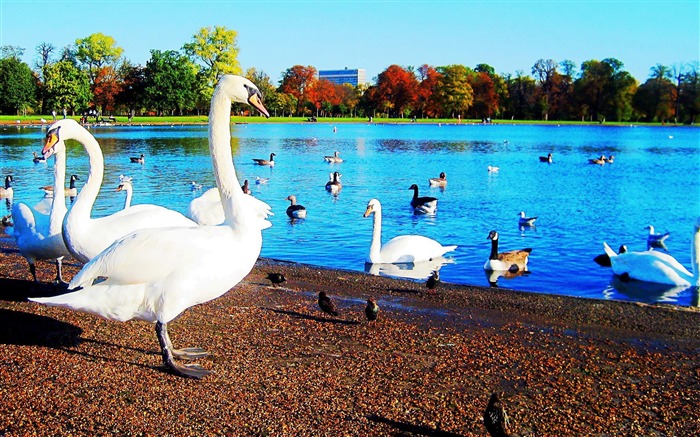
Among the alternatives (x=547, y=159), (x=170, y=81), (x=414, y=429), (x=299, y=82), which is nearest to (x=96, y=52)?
(x=170, y=81)

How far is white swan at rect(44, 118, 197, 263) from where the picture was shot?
614 cm

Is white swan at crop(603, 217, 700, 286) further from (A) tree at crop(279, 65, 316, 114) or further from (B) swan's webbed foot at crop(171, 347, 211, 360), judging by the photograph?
(A) tree at crop(279, 65, 316, 114)

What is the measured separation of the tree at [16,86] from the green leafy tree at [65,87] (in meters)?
2.28

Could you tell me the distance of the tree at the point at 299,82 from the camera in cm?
14150

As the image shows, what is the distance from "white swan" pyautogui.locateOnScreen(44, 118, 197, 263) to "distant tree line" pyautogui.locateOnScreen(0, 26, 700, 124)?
298 feet

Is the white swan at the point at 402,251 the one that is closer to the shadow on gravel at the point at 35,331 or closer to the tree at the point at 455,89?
the shadow on gravel at the point at 35,331

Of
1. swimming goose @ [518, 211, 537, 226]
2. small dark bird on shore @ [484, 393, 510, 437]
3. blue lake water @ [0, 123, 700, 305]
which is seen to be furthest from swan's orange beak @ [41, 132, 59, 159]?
swimming goose @ [518, 211, 537, 226]

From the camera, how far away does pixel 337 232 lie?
16656 millimetres

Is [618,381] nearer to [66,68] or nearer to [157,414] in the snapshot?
[157,414]

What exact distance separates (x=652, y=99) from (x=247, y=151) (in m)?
98.3

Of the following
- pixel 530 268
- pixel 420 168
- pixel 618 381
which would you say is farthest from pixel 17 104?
pixel 618 381

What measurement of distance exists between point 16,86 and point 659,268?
308ft

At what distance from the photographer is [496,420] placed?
410 centimetres

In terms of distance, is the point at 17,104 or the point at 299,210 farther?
the point at 17,104
